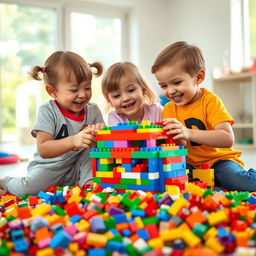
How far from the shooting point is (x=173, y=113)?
1.56 m

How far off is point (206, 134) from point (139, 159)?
282mm

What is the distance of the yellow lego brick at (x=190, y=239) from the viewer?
687 millimetres

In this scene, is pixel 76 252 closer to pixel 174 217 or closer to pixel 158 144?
pixel 174 217

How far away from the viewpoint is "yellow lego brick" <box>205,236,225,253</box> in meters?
0.67

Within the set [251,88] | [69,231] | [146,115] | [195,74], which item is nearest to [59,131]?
[146,115]

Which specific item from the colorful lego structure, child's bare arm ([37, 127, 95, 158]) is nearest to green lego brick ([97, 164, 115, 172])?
child's bare arm ([37, 127, 95, 158])

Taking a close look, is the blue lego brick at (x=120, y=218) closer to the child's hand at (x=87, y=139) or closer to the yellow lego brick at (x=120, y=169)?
the yellow lego brick at (x=120, y=169)

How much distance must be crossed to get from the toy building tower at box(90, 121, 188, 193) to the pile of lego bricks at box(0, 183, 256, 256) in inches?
4.9

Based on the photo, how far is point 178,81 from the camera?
4.71ft

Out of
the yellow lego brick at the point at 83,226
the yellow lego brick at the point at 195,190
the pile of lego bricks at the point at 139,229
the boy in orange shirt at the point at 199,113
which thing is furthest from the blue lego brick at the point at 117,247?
the boy in orange shirt at the point at 199,113

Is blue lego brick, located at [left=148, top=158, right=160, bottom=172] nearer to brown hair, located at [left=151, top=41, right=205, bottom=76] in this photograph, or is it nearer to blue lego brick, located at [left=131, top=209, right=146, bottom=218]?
blue lego brick, located at [left=131, top=209, right=146, bottom=218]

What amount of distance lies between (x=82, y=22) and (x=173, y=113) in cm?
333

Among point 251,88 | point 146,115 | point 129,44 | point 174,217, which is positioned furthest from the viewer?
point 129,44

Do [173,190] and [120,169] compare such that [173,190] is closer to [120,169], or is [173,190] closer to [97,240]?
[120,169]
